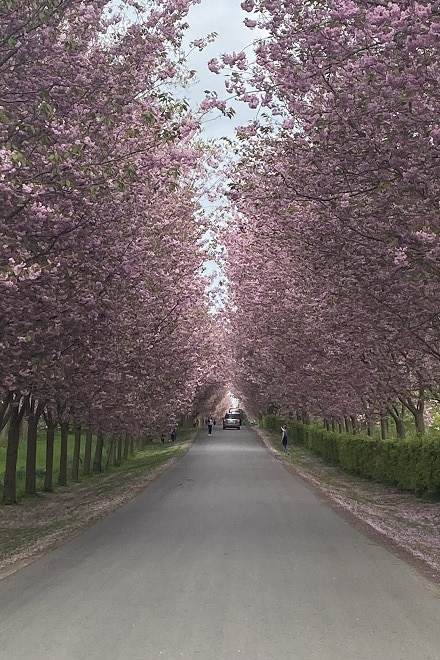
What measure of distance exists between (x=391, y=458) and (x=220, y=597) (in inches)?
611

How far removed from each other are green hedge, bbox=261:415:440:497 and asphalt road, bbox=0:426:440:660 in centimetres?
553

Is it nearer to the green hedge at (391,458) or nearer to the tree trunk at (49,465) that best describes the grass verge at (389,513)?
the green hedge at (391,458)

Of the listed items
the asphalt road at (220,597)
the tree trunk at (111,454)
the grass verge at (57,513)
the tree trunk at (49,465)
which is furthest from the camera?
the tree trunk at (111,454)

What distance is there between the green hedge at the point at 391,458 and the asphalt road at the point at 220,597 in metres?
5.53

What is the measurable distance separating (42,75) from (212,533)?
7908 mm

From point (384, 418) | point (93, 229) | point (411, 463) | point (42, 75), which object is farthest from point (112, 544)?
point (384, 418)

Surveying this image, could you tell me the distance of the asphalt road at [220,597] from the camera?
5797mm

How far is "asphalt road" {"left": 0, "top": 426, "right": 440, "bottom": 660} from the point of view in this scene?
580cm

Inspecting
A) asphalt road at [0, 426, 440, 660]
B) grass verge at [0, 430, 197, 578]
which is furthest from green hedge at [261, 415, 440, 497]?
grass verge at [0, 430, 197, 578]

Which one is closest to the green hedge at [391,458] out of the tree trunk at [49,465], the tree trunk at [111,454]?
the tree trunk at [111,454]

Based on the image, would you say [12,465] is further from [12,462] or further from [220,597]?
[220,597]

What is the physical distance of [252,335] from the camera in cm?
3111

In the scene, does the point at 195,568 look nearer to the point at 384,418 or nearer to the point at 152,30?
the point at 152,30

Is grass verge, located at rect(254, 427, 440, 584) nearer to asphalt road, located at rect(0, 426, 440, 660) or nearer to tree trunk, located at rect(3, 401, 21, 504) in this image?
asphalt road, located at rect(0, 426, 440, 660)
